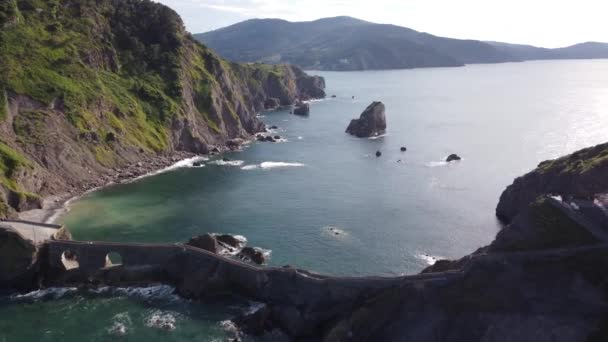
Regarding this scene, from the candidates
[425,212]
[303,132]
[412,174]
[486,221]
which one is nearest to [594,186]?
[486,221]

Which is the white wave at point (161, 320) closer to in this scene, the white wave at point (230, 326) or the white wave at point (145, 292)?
the white wave at point (145, 292)

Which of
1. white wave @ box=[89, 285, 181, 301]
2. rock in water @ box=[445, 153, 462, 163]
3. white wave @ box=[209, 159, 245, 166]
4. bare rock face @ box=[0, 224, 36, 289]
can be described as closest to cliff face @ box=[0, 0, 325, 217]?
white wave @ box=[209, 159, 245, 166]

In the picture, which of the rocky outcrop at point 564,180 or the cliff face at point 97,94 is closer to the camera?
the rocky outcrop at point 564,180

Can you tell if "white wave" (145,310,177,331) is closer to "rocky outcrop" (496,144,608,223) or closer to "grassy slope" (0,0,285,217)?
"grassy slope" (0,0,285,217)

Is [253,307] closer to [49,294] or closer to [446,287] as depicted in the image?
[446,287]

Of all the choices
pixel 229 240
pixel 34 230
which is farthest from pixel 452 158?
pixel 34 230

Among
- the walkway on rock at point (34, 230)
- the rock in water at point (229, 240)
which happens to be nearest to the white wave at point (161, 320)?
the rock in water at point (229, 240)
